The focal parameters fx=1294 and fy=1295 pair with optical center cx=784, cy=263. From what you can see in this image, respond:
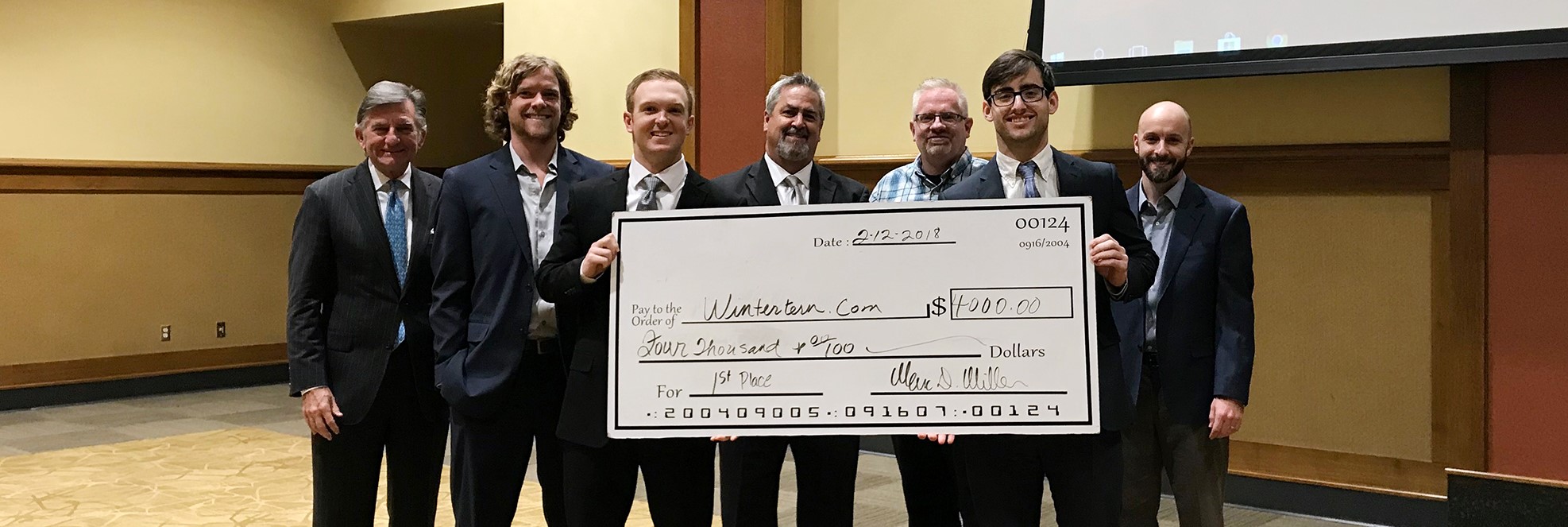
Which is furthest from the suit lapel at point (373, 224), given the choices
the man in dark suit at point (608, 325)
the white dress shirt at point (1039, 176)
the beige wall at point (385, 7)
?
the beige wall at point (385, 7)

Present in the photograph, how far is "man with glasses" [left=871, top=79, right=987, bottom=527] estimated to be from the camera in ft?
10.4

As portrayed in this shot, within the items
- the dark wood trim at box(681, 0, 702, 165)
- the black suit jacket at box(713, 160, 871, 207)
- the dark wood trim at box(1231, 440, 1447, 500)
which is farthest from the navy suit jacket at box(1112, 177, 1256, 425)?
the dark wood trim at box(681, 0, 702, 165)

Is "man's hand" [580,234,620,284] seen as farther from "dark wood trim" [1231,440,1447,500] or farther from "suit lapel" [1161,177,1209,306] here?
"dark wood trim" [1231,440,1447,500]

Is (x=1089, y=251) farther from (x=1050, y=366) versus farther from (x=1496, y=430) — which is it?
(x=1496, y=430)

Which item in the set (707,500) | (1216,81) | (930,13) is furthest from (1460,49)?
(707,500)

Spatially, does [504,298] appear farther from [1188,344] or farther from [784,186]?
[1188,344]

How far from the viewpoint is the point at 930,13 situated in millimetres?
5375

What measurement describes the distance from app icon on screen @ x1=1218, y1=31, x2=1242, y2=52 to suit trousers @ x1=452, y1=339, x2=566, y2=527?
2869 mm

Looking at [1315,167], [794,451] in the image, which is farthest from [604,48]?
[794,451]

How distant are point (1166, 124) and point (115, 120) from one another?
643 centimetres

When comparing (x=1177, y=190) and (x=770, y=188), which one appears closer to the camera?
(x=770, y=188)

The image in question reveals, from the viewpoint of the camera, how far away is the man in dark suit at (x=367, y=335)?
2.86m

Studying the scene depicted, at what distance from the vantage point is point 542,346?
2.58 m

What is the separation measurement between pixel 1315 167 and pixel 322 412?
3.39 meters
